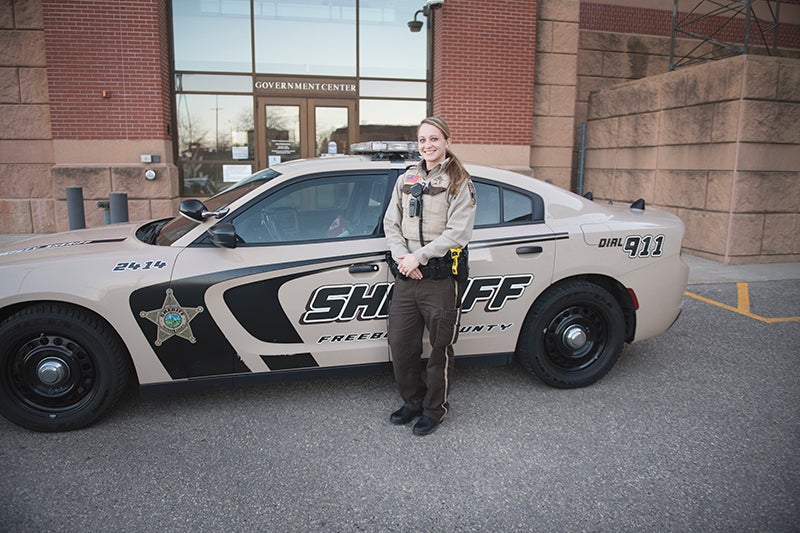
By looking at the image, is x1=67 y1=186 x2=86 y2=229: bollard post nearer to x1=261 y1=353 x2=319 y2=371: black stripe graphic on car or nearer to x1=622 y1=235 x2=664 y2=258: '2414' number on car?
x1=261 y1=353 x2=319 y2=371: black stripe graphic on car

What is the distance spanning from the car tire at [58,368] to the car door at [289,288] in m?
0.37

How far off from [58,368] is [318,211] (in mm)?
1840

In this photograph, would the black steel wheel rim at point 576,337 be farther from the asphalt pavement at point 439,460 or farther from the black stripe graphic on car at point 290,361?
the black stripe graphic on car at point 290,361

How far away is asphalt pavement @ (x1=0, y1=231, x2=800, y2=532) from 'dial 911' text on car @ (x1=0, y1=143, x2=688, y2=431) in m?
0.29

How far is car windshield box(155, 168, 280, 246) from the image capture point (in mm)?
3887

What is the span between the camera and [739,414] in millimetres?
3986

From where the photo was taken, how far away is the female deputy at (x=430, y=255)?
3457 mm

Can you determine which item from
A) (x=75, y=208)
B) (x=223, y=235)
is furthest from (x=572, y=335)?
(x=75, y=208)

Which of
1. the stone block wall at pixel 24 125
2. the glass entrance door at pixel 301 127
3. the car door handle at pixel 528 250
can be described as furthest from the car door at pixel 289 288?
A: the stone block wall at pixel 24 125

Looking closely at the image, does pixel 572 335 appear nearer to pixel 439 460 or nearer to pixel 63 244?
pixel 439 460

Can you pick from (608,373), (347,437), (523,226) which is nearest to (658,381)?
(608,373)

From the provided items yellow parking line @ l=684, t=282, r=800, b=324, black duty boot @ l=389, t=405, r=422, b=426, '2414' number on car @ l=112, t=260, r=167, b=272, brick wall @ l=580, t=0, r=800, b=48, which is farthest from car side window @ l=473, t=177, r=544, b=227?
brick wall @ l=580, t=0, r=800, b=48

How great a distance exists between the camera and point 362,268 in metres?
3.80

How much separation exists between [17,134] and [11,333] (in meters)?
8.73
